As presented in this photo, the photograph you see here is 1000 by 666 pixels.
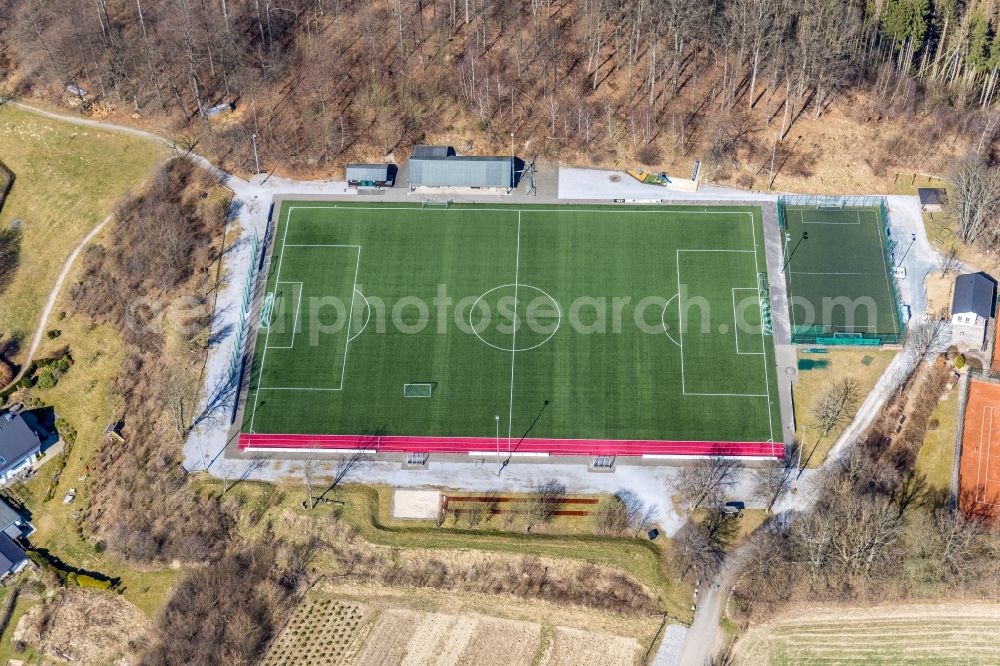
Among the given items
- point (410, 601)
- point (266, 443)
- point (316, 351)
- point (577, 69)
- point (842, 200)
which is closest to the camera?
point (410, 601)

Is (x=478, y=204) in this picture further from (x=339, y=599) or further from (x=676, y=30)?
(x=339, y=599)

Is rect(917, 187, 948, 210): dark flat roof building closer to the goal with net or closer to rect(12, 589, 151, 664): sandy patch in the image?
the goal with net


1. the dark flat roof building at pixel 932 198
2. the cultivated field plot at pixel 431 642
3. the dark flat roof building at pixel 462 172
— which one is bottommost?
the cultivated field plot at pixel 431 642

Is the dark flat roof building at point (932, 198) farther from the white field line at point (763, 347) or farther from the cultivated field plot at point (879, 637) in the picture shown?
the cultivated field plot at point (879, 637)

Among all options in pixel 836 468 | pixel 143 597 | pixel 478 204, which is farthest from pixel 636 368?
pixel 143 597

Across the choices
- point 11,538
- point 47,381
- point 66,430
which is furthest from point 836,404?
point 11,538

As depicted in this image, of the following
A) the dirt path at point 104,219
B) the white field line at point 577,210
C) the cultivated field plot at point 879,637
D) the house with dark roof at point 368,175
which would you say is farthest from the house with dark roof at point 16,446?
the cultivated field plot at point 879,637

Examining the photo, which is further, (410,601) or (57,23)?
(57,23)
